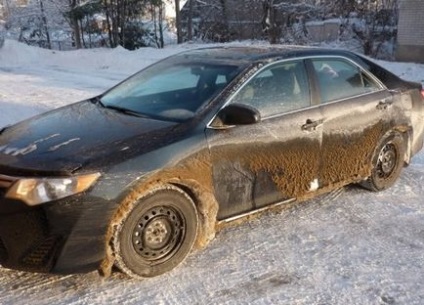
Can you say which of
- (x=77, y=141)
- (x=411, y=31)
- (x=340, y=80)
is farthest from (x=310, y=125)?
(x=411, y=31)

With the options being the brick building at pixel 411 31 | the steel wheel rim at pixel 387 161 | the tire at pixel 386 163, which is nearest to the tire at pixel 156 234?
the tire at pixel 386 163

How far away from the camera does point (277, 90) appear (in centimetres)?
420

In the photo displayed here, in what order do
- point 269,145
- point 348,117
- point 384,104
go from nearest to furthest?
point 269,145 → point 348,117 → point 384,104

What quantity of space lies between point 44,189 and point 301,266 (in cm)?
183

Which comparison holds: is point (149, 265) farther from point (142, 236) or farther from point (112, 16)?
point (112, 16)

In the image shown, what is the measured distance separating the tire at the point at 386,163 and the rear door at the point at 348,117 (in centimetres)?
13

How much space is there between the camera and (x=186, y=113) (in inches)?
150

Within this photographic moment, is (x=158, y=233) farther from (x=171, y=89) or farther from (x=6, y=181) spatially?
(x=171, y=89)

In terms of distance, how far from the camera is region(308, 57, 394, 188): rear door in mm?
4473

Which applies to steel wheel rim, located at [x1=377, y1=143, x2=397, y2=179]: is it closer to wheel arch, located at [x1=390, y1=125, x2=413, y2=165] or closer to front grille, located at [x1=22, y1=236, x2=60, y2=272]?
wheel arch, located at [x1=390, y1=125, x2=413, y2=165]

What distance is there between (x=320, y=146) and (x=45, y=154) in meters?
2.23

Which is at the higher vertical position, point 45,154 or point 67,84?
point 45,154

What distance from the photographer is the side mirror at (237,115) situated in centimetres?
375

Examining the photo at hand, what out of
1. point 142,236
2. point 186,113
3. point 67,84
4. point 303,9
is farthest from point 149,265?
point 303,9
